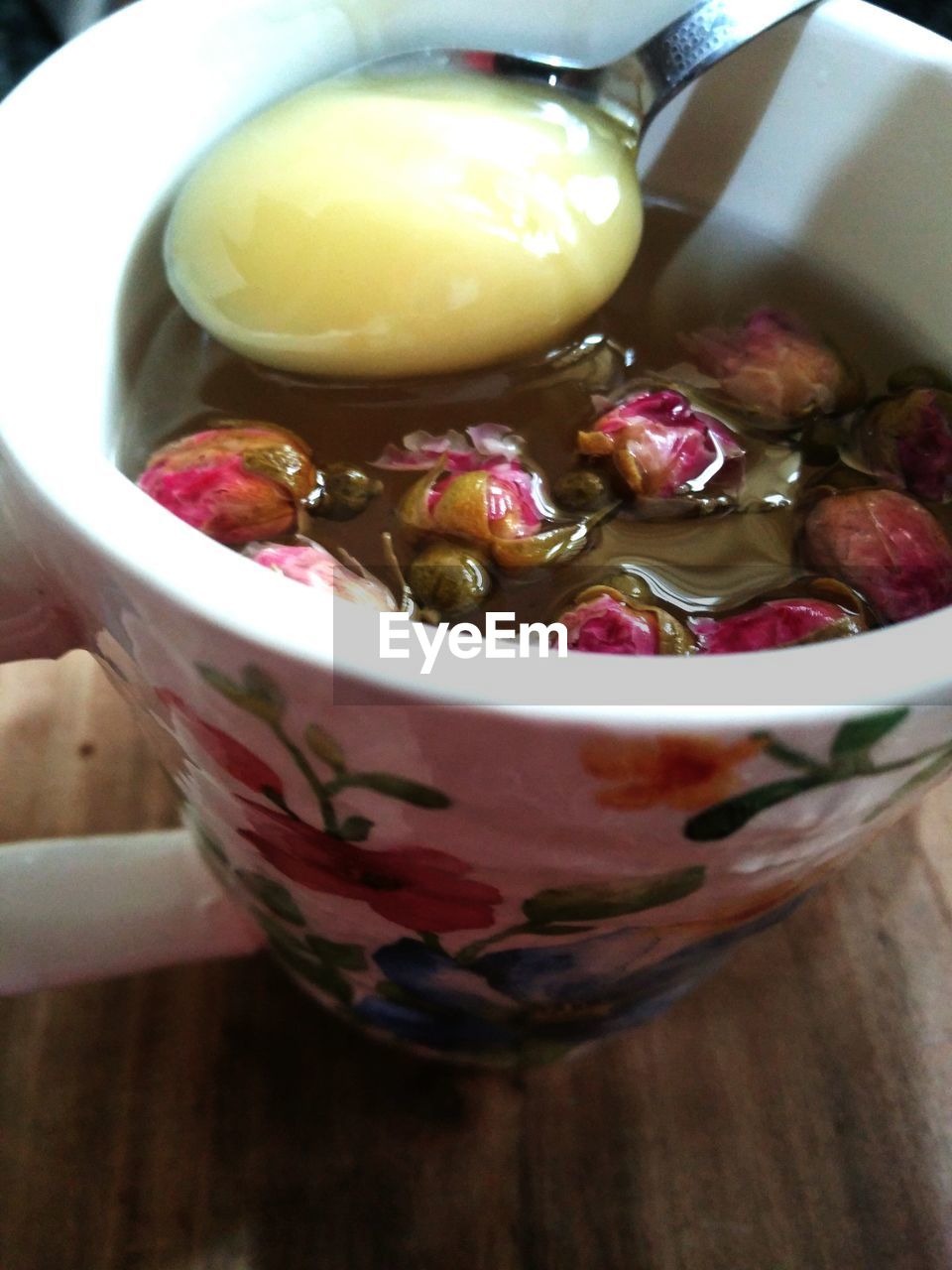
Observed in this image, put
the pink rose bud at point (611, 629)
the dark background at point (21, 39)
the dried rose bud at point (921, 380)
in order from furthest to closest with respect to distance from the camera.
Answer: the dark background at point (21, 39), the dried rose bud at point (921, 380), the pink rose bud at point (611, 629)

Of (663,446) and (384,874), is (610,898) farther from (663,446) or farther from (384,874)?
(663,446)

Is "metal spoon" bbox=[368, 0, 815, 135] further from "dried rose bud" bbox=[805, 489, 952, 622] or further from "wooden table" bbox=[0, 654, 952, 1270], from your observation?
"wooden table" bbox=[0, 654, 952, 1270]

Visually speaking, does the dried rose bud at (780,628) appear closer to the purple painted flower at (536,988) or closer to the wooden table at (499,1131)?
the purple painted flower at (536,988)

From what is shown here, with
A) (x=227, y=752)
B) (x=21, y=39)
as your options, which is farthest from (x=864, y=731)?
(x=21, y=39)

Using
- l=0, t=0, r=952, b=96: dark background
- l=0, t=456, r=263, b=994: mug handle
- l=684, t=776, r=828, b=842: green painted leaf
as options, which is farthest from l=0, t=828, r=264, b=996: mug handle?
l=0, t=0, r=952, b=96: dark background

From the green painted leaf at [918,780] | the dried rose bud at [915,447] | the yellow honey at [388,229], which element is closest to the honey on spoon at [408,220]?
the yellow honey at [388,229]
